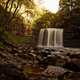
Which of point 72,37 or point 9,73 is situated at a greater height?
point 72,37

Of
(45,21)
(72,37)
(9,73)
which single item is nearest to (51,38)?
(72,37)

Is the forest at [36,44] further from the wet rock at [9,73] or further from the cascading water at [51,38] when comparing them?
the cascading water at [51,38]

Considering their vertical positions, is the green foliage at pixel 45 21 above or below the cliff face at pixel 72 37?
above

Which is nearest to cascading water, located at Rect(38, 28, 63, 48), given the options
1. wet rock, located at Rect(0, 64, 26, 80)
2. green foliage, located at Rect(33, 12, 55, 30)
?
green foliage, located at Rect(33, 12, 55, 30)

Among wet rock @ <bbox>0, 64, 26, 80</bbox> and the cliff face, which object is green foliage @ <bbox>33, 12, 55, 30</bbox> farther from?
wet rock @ <bbox>0, 64, 26, 80</bbox>

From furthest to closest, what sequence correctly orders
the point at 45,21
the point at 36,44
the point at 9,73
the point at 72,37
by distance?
the point at 45,21 < the point at 36,44 < the point at 72,37 < the point at 9,73

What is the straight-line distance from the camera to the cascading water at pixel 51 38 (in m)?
19.6

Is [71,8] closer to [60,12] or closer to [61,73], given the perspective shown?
[60,12]

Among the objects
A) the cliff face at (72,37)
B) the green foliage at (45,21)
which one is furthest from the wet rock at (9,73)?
the green foliage at (45,21)

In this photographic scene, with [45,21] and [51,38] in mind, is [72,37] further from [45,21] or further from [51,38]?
[45,21]

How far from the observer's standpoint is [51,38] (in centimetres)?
1992

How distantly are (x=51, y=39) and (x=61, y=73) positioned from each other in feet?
42.6

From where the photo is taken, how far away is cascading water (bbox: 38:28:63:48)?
19.6 metres

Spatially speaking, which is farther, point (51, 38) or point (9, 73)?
point (51, 38)
